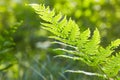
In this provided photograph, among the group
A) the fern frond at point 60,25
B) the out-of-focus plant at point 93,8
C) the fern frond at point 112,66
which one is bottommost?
the out-of-focus plant at point 93,8

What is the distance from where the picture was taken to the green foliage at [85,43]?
0.67 m

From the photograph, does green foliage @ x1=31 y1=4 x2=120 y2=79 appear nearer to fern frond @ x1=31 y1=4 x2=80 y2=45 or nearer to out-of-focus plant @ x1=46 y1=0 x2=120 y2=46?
fern frond @ x1=31 y1=4 x2=80 y2=45

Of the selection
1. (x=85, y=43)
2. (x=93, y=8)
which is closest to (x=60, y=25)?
(x=85, y=43)

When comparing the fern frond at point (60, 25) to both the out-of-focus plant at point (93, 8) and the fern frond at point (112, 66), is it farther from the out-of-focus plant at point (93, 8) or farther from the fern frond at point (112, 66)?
the out-of-focus plant at point (93, 8)

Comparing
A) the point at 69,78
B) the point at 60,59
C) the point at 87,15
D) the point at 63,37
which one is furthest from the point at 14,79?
the point at 87,15

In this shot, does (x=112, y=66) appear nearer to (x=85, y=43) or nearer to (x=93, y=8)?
(x=85, y=43)

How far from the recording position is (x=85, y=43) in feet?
2.27

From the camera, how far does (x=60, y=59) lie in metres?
1.62

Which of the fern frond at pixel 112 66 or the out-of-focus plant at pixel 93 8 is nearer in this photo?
the fern frond at pixel 112 66

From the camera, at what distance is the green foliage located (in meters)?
0.67

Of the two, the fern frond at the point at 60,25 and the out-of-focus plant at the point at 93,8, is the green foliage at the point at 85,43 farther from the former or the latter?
the out-of-focus plant at the point at 93,8

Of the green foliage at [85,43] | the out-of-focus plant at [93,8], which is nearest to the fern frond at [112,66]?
the green foliage at [85,43]

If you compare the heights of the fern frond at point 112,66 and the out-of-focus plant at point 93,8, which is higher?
the fern frond at point 112,66

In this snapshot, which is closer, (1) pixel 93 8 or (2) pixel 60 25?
(2) pixel 60 25
